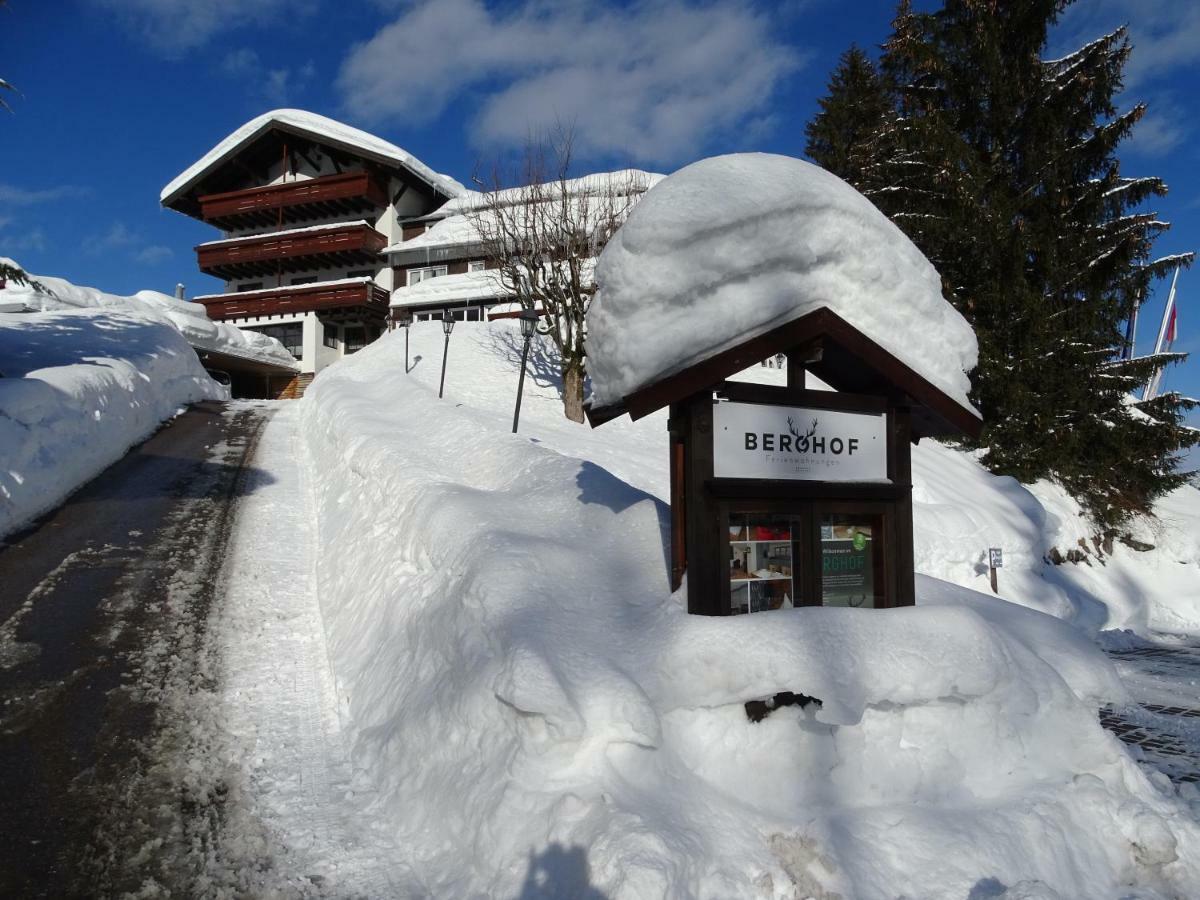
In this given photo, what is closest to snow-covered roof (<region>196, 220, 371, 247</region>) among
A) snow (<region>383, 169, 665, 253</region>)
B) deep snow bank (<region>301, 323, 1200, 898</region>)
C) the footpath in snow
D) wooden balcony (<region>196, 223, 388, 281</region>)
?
wooden balcony (<region>196, 223, 388, 281</region>)

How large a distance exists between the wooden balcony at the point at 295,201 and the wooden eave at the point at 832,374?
135 feet

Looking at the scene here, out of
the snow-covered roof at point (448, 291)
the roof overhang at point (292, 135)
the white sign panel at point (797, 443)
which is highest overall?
the roof overhang at point (292, 135)

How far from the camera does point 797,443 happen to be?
522 centimetres

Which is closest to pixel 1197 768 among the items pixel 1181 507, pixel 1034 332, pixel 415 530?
pixel 415 530

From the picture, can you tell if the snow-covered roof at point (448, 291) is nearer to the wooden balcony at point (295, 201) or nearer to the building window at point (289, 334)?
the building window at point (289, 334)

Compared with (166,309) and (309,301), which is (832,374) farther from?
(309,301)

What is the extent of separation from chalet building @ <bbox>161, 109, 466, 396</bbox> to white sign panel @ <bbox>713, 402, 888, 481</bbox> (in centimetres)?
3701

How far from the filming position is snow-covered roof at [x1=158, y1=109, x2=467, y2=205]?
135 ft

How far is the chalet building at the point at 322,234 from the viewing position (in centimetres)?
3925

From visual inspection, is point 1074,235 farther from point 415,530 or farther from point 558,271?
point 415,530

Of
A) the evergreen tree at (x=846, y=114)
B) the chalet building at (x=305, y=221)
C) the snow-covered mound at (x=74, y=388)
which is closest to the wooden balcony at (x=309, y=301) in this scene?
the chalet building at (x=305, y=221)

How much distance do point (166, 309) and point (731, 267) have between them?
119 ft

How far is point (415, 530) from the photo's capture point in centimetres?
762

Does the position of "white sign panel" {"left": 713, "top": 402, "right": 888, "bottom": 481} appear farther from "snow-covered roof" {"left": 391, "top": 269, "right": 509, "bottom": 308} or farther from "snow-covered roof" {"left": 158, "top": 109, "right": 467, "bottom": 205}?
"snow-covered roof" {"left": 158, "top": 109, "right": 467, "bottom": 205}
